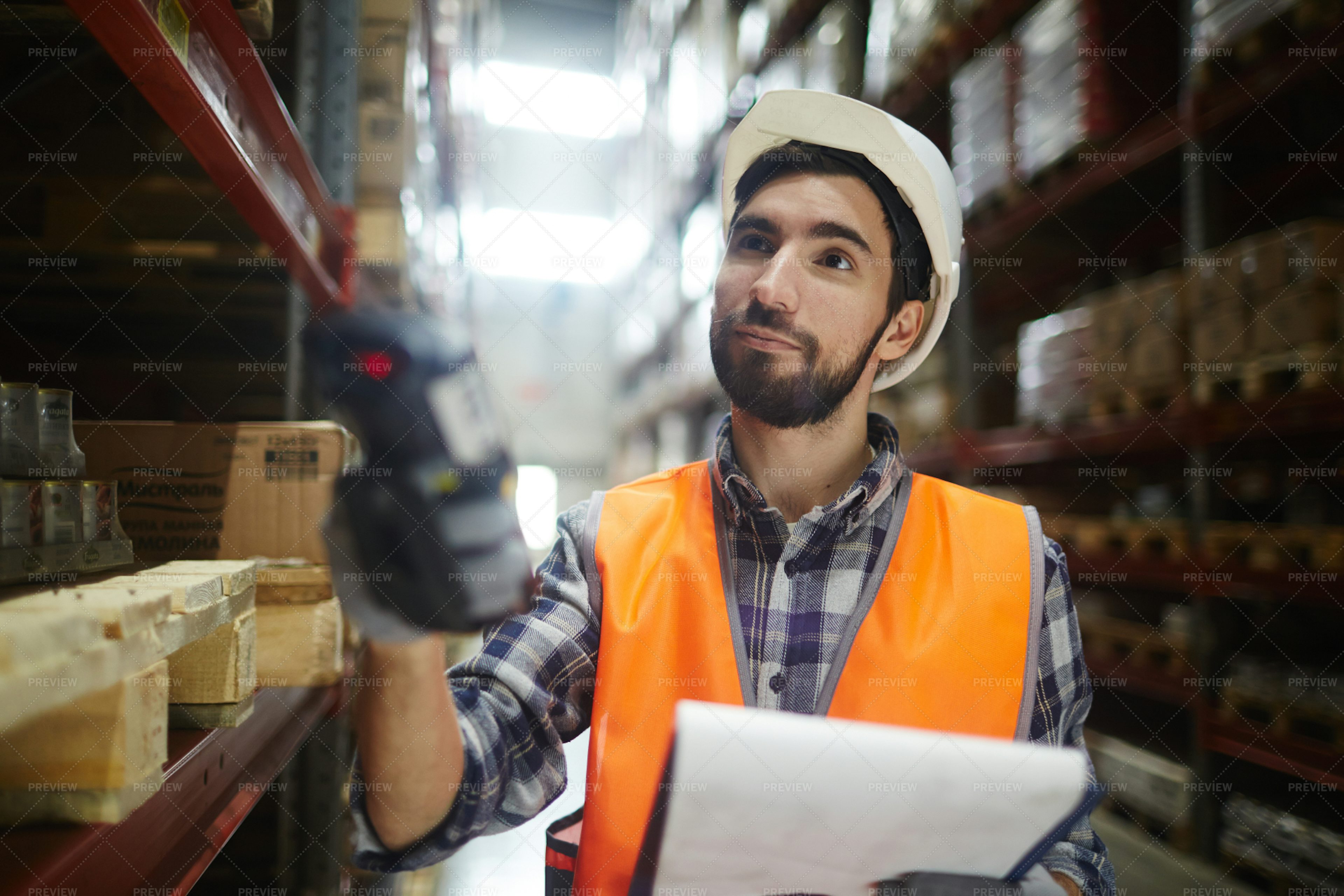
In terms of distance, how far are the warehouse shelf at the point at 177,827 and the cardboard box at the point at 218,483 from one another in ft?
1.03

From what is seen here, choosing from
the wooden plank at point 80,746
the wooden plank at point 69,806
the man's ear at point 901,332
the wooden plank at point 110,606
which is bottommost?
the wooden plank at point 69,806

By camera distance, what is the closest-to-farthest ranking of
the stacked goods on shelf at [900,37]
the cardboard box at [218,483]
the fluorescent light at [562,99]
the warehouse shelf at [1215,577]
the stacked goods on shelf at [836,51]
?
the cardboard box at [218,483] → the warehouse shelf at [1215,577] → the stacked goods on shelf at [900,37] → the stacked goods on shelf at [836,51] → the fluorescent light at [562,99]

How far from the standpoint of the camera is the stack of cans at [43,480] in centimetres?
83

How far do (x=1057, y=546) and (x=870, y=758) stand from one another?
80 cm

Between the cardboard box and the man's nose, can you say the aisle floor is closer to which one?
the man's nose

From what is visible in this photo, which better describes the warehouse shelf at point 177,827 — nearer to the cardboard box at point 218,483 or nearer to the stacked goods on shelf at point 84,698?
the stacked goods on shelf at point 84,698

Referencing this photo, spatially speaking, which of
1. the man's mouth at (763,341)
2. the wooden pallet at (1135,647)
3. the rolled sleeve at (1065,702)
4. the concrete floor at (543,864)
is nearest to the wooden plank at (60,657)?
the man's mouth at (763,341)

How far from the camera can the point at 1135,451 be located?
261cm

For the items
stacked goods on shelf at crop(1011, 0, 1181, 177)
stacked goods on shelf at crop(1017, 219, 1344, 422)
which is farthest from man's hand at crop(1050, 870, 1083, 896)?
stacked goods on shelf at crop(1011, 0, 1181, 177)

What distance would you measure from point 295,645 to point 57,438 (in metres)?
0.56

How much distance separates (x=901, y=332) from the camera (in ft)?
5.14

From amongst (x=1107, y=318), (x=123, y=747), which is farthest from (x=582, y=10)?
(x=123, y=747)

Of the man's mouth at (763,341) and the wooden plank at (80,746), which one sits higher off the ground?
the man's mouth at (763,341)

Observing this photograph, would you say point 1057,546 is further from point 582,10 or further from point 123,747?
point 582,10
